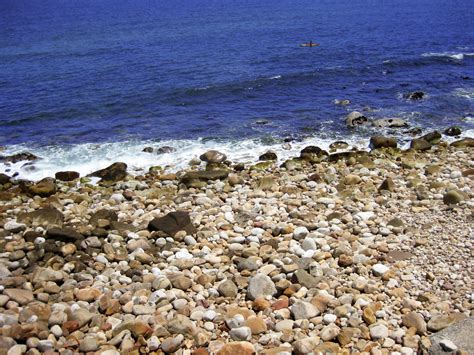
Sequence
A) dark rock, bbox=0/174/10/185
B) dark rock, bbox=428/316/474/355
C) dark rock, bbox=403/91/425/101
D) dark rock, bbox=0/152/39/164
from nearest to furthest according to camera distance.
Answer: dark rock, bbox=428/316/474/355 → dark rock, bbox=0/174/10/185 → dark rock, bbox=0/152/39/164 → dark rock, bbox=403/91/425/101

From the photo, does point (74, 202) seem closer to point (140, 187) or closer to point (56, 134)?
point (140, 187)

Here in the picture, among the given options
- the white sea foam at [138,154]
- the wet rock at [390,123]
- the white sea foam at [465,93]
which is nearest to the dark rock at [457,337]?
the white sea foam at [138,154]

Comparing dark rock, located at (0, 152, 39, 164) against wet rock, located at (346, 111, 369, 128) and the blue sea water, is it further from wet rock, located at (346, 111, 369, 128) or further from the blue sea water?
wet rock, located at (346, 111, 369, 128)

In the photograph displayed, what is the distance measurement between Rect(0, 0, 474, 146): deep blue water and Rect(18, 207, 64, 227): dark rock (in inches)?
401

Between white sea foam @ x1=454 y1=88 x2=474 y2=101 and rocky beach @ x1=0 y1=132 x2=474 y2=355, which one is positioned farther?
white sea foam @ x1=454 y1=88 x2=474 y2=101

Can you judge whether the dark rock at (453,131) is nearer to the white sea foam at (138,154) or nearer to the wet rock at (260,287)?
the white sea foam at (138,154)

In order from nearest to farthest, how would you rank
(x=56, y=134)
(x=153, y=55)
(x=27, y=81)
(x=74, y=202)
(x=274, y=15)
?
(x=74, y=202) → (x=56, y=134) → (x=27, y=81) → (x=153, y=55) → (x=274, y=15)

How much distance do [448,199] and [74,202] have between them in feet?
36.8

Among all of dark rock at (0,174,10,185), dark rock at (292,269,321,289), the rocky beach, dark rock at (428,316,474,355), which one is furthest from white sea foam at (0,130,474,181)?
dark rock at (428,316,474,355)

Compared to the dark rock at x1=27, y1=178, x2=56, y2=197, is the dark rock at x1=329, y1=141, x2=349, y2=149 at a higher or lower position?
lower

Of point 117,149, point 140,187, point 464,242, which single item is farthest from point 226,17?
point 464,242

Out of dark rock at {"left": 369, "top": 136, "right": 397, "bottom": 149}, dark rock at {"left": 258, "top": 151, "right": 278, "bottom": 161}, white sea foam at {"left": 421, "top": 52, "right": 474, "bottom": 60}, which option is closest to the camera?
dark rock at {"left": 258, "top": 151, "right": 278, "bottom": 161}

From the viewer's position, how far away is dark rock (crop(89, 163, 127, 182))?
1702 cm

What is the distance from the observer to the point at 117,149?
20844mm
